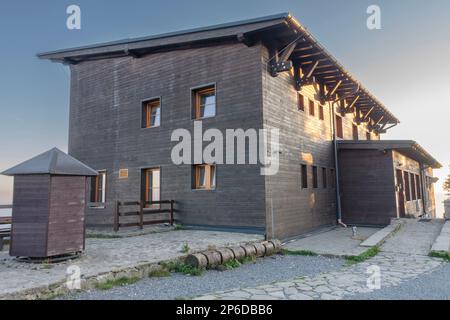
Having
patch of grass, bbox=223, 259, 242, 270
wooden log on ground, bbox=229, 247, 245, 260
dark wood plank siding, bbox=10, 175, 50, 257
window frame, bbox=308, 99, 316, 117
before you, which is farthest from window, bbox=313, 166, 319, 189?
dark wood plank siding, bbox=10, 175, 50, 257

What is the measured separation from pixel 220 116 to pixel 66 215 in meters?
5.68

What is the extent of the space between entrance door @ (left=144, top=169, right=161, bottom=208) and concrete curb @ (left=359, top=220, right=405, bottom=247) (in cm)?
700

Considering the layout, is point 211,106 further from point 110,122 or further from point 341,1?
point 341,1

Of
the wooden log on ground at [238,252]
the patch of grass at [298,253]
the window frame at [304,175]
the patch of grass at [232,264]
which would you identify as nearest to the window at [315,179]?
the window frame at [304,175]

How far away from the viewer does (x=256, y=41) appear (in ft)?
30.9

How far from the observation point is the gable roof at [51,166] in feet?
18.2

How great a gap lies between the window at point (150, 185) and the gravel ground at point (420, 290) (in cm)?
841

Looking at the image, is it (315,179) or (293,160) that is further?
(315,179)

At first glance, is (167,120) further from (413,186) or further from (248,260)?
(413,186)

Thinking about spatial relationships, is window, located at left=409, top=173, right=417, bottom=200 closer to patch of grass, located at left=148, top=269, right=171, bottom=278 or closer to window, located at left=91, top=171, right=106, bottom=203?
window, located at left=91, top=171, right=106, bottom=203

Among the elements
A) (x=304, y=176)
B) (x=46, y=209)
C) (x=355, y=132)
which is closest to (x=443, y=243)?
(x=304, y=176)
